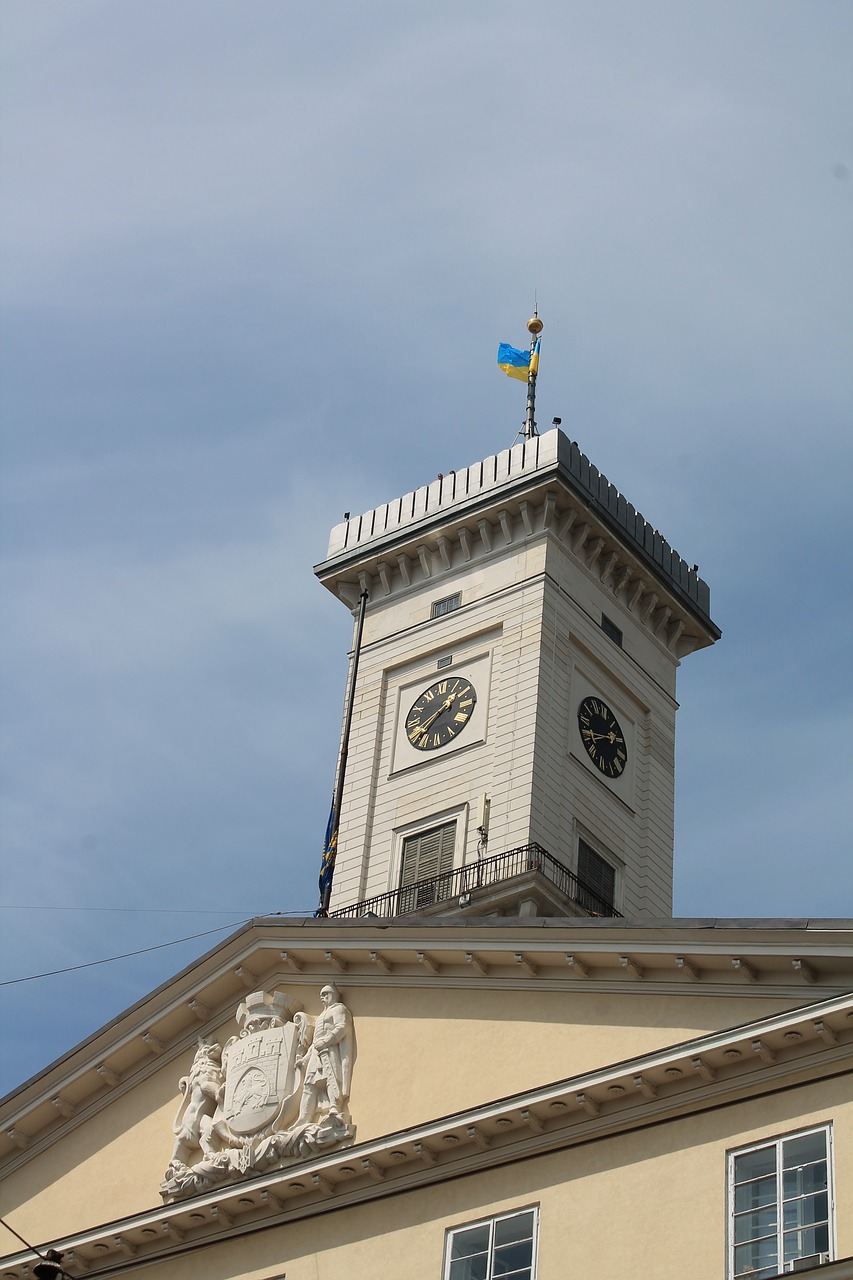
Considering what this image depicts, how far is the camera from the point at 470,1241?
32.2 metres

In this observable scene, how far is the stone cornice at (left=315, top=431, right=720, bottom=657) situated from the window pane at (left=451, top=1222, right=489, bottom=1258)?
31917 millimetres

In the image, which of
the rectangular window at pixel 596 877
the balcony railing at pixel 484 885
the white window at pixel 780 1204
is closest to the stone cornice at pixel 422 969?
the white window at pixel 780 1204

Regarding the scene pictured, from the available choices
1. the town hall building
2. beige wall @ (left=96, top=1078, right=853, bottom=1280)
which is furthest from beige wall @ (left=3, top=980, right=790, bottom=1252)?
beige wall @ (left=96, top=1078, right=853, bottom=1280)

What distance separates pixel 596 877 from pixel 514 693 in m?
5.19

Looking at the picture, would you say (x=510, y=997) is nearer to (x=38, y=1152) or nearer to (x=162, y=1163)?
(x=162, y=1163)

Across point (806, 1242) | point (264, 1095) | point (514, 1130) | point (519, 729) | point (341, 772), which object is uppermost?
point (341, 772)

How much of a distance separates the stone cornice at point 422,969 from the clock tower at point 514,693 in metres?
16.8

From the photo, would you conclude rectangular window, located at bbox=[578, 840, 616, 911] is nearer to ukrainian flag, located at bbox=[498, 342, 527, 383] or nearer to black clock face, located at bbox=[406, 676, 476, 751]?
black clock face, located at bbox=[406, 676, 476, 751]

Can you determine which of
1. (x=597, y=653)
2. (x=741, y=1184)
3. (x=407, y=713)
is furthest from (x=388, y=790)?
(x=741, y=1184)

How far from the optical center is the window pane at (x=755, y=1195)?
2919 centimetres

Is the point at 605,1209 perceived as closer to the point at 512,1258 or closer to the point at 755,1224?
the point at 512,1258

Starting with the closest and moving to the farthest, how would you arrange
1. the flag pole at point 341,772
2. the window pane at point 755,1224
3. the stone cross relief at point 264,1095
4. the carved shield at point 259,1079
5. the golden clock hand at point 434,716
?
the window pane at point 755,1224 → the stone cross relief at point 264,1095 → the carved shield at point 259,1079 → the flag pole at point 341,772 → the golden clock hand at point 434,716

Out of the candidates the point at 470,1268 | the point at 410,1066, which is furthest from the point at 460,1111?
the point at 470,1268

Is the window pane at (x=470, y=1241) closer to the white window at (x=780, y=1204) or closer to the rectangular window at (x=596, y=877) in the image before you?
the white window at (x=780, y=1204)
